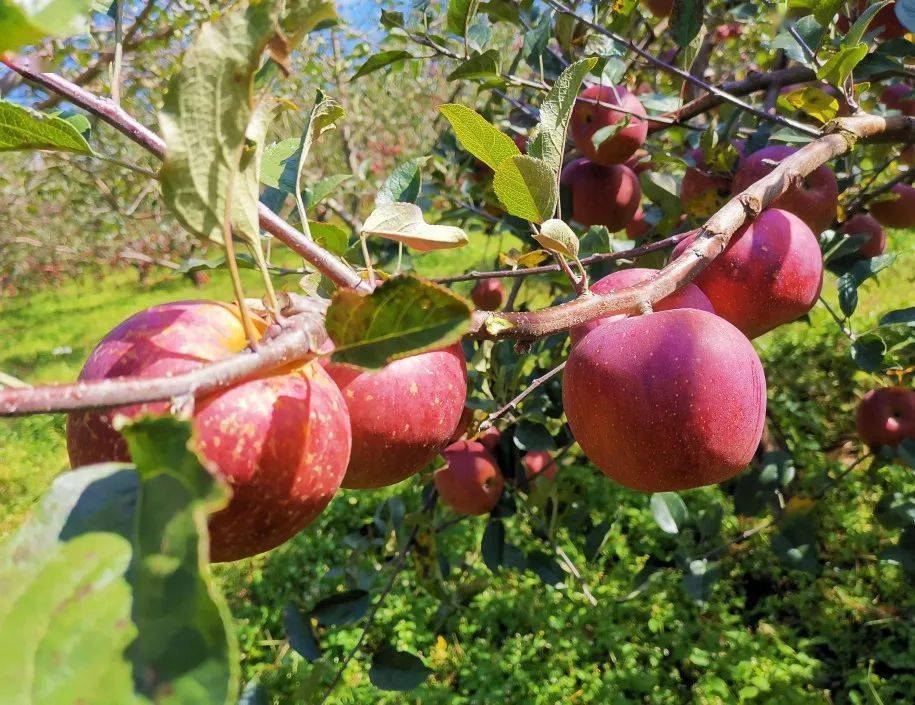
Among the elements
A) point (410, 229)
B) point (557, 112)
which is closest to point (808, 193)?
point (557, 112)

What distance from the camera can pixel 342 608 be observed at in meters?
1.28

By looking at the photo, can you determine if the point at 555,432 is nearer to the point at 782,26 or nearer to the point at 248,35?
the point at 782,26

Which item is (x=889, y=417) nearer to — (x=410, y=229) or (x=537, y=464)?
(x=537, y=464)

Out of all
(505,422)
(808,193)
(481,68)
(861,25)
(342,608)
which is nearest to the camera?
(861,25)

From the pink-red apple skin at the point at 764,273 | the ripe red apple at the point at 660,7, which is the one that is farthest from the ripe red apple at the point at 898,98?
the pink-red apple skin at the point at 764,273

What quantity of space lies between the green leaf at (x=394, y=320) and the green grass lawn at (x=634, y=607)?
2.85ft

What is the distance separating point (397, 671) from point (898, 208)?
1383 millimetres

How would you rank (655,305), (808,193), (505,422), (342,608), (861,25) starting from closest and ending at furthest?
(655,305) < (861,25) < (808,193) < (342,608) < (505,422)

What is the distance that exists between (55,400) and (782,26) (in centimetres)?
120

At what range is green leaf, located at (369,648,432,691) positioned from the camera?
1.15 m

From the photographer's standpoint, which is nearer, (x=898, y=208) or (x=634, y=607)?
(x=898, y=208)

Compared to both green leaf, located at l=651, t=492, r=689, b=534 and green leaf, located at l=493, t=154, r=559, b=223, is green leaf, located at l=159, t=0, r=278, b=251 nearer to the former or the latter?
green leaf, located at l=493, t=154, r=559, b=223

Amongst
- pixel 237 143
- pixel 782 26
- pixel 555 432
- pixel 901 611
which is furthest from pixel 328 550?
pixel 237 143

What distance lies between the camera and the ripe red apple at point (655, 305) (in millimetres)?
705
